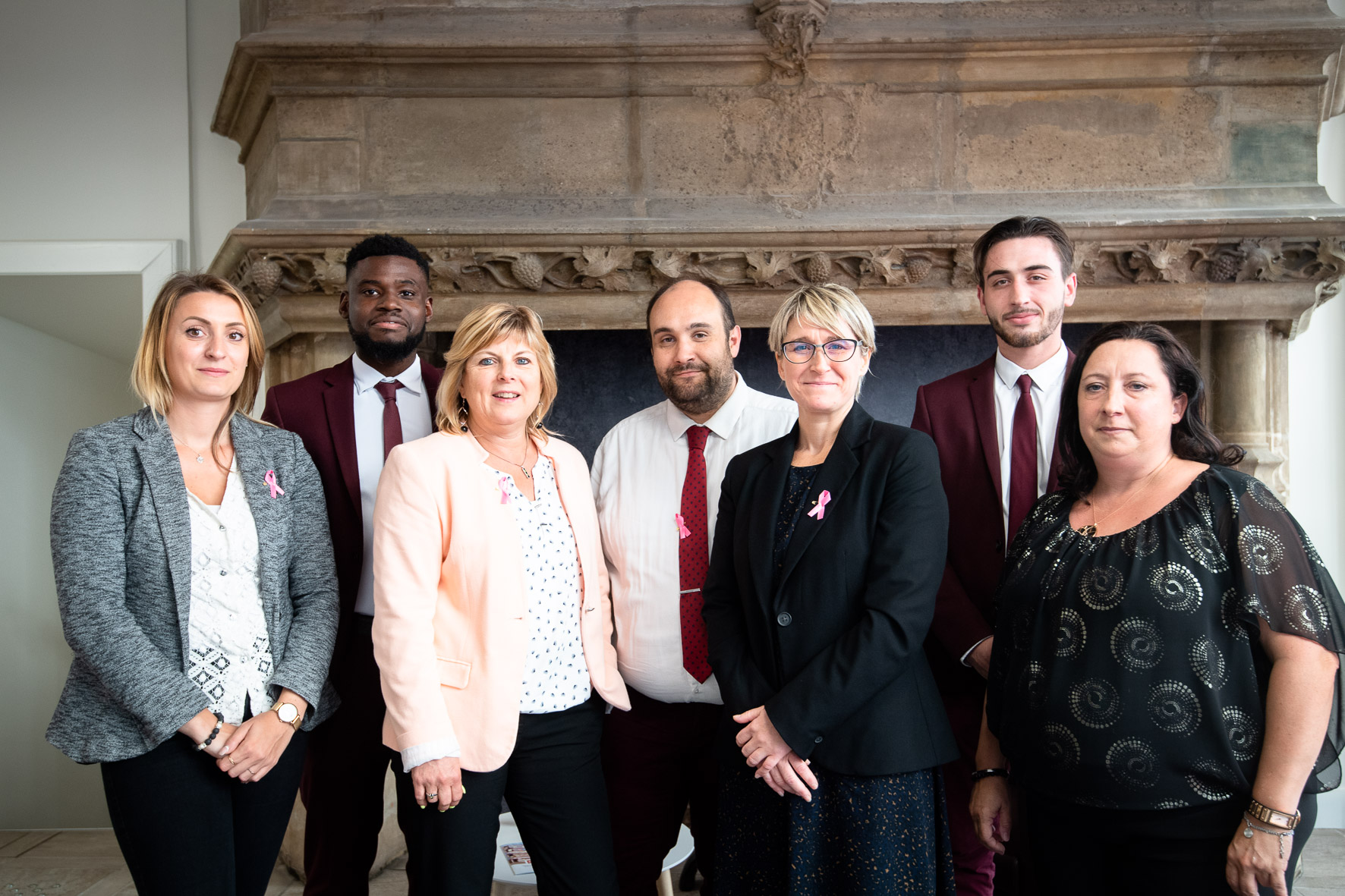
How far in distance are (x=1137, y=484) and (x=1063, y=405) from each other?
0.20 meters

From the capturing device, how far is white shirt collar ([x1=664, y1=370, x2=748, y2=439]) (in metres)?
2.15

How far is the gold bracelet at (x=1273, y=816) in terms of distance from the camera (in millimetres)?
1397

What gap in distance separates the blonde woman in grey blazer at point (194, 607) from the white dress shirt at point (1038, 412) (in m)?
1.48

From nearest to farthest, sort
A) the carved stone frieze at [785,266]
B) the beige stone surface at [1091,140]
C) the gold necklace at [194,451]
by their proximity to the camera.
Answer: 1. the gold necklace at [194,451]
2. the carved stone frieze at [785,266]
3. the beige stone surface at [1091,140]

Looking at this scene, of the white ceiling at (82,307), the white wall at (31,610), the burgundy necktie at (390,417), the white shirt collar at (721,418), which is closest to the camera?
the white shirt collar at (721,418)

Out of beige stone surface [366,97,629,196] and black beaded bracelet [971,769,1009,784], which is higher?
beige stone surface [366,97,629,196]

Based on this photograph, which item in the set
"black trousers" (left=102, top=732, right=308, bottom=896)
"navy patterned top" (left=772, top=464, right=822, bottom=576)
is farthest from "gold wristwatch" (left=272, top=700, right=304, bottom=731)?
"navy patterned top" (left=772, top=464, right=822, bottom=576)

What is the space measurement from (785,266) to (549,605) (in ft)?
5.77

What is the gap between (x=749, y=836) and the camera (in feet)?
5.77

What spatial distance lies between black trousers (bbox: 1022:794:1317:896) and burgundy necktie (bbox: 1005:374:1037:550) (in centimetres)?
67

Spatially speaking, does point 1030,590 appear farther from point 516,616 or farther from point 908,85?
point 908,85

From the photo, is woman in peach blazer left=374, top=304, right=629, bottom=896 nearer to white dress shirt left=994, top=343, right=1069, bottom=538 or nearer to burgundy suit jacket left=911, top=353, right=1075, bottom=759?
burgundy suit jacket left=911, top=353, right=1075, bottom=759

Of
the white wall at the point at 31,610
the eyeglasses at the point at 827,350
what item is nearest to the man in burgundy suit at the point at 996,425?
the eyeglasses at the point at 827,350

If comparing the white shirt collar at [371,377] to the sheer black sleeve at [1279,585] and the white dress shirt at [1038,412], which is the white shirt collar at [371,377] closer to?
the white dress shirt at [1038,412]
